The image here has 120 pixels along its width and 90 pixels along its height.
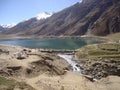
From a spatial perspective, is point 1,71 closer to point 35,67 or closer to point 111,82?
point 35,67

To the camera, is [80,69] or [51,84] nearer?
[51,84]

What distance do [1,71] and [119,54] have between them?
157 ft

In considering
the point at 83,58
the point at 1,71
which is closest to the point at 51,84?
the point at 1,71

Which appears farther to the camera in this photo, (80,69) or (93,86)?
(80,69)

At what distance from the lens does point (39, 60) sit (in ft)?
210

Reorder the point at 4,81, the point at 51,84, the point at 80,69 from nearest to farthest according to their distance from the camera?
the point at 4,81, the point at 51,84, the point at 80,69

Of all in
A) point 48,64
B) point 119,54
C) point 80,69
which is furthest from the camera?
point 119,54

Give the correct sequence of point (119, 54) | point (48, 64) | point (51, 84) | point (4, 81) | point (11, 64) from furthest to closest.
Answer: point (119, 54), point (48, 64), point (11, 64), point (51, 84), point (4, 81)

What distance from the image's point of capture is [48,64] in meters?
63.4

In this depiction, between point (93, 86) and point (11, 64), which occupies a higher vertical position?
point (11, 64)

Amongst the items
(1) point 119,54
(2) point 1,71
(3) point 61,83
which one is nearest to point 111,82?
(3) point 61,83

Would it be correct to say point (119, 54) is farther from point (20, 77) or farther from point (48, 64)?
point (20, 77)

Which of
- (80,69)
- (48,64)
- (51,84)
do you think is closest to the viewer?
(51,84)

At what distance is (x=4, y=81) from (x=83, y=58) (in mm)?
50771
